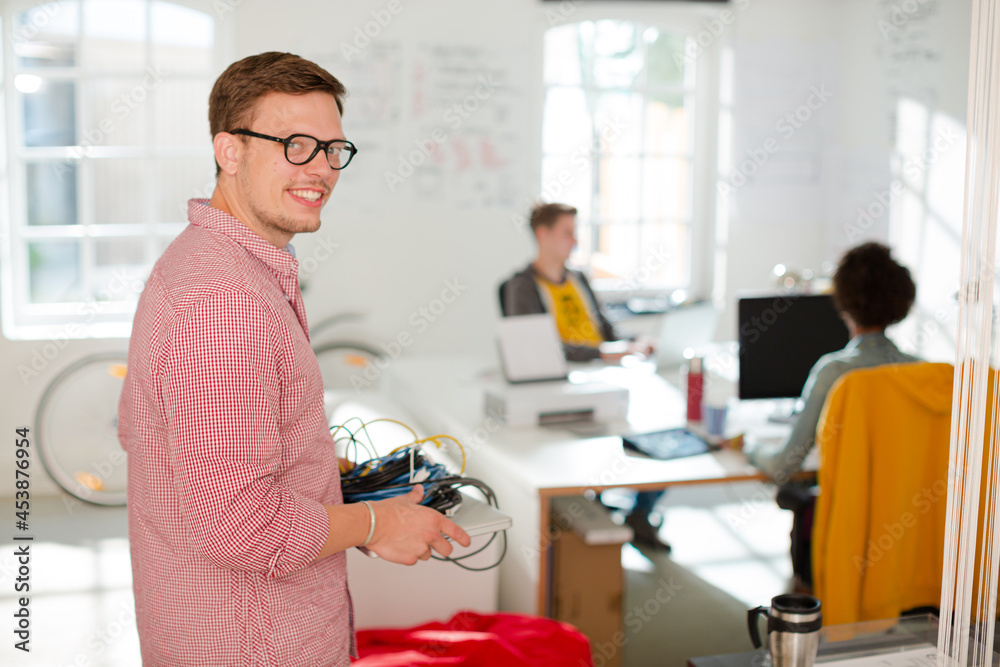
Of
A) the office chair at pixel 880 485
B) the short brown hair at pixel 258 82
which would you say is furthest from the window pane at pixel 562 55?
the short brown hair at pixel 258 82

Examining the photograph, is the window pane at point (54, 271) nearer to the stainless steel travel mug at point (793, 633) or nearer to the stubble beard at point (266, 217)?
the stubble beard at point (266, 217)

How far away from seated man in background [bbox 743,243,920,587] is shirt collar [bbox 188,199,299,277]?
1.58 meters

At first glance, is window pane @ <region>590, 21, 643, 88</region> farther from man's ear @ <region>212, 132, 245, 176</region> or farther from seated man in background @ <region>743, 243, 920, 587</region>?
man's ear @ <region>212, 132, 245, 176</region>

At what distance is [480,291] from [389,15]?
62.7 inches

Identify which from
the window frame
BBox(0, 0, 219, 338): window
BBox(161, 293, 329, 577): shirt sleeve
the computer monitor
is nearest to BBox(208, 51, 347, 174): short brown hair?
BBox(161, 293, 329, 577): shirt sleeve

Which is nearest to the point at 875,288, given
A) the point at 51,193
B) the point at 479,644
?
the point at 479,644

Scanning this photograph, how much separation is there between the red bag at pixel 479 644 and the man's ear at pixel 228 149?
116cm

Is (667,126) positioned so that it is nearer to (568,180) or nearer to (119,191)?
(568,180)

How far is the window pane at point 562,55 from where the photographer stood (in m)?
5.12

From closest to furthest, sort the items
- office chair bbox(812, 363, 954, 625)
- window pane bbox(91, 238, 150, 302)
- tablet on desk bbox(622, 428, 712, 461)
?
office chair bbox(812, 363, 954, 625) → tablet on desk bbox(622, 428, 712, 461) → window pane bbox(91, 238, 150, 302)

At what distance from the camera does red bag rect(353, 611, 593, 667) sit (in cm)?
195

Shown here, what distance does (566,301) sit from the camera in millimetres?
4027

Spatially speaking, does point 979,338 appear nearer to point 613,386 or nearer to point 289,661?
point 289,661

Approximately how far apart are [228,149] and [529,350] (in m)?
1.61
